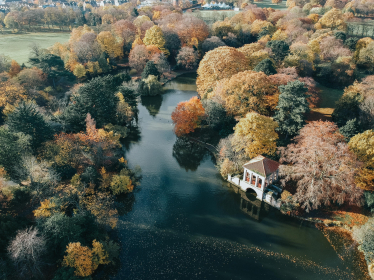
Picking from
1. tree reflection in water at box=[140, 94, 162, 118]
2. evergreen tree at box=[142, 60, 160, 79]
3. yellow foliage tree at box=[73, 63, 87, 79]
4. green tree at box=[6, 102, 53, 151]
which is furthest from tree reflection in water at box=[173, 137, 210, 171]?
yellow foliage tree at box=[73, 63, 87, 79]

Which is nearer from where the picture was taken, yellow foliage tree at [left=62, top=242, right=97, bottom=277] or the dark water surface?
yellow foliage tree at [left=62, top=242, right=97, bottom=277]

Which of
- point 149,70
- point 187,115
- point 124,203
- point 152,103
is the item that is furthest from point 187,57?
point 124,203

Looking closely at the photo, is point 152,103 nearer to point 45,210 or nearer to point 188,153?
point 188,153

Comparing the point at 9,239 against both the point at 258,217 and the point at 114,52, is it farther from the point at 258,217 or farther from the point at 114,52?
the point at 114,52

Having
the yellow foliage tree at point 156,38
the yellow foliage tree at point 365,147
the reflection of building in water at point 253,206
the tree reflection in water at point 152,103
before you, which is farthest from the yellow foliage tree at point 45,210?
the yellow foliage tree at point 156,38

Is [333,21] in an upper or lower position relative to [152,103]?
upper

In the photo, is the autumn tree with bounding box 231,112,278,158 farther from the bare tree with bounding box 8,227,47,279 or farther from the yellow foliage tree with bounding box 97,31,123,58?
the yellow foliage tree with bounding box 97,31,123,58
